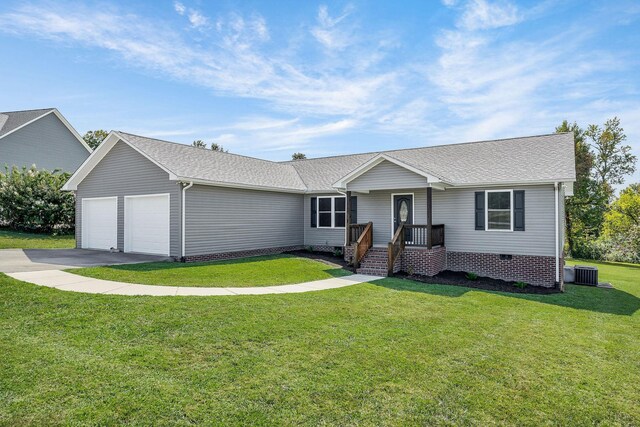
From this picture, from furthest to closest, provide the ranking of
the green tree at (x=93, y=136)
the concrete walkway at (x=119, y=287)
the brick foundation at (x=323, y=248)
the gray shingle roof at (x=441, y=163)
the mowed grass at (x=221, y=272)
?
the green tree at (x=93, y=136)
the brick foundation at (x=323, y=248)
the gray shingle roof at (x=441, y=163)
the mowed grass at (x=221, y=272)
the concrete walkway at (x=119, y=287)

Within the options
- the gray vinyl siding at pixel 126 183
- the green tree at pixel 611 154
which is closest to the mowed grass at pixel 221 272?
the gray vinyl siding at pixel 126 183

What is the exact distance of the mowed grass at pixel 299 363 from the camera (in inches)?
151

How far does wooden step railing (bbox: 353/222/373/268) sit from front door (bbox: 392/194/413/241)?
4.41 ft

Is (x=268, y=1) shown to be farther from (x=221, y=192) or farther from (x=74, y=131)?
(x=74, y=131)

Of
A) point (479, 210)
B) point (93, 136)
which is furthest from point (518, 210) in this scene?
point (93, 136)

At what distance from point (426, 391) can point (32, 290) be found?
7.75 metres

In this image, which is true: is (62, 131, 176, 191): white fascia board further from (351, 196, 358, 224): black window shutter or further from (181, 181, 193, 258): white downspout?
(351, 196, 358, 224): black window shutter

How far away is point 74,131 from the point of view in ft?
94.4

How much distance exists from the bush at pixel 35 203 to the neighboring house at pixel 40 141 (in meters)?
5.02

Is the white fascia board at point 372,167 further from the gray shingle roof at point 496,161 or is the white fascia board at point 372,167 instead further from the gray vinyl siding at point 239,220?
the gray vinyl siding at point 239,220

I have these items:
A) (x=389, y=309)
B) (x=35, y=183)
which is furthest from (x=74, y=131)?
(x=389, y=309)

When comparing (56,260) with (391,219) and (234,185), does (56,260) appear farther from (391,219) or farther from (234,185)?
(391,219)

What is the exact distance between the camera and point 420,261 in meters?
13.3

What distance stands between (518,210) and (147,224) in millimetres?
13762
